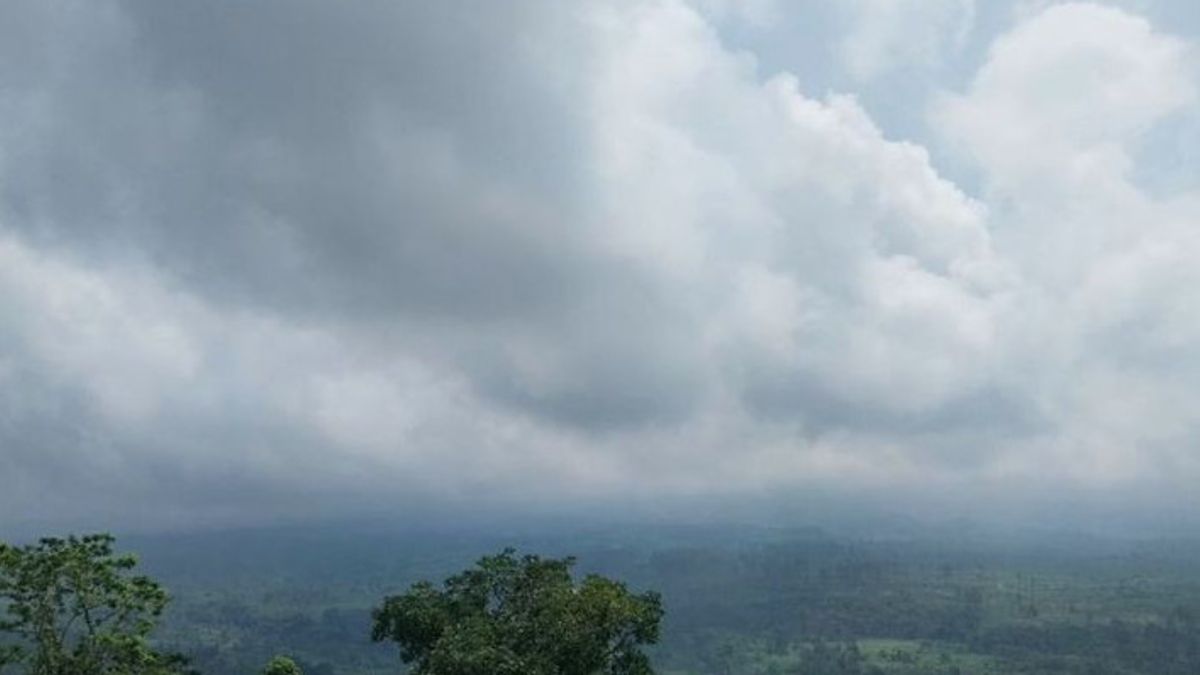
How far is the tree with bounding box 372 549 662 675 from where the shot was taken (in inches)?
1874

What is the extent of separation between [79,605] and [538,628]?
73.4ft

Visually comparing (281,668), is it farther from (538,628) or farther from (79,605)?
(538,628)

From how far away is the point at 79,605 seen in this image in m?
42.5

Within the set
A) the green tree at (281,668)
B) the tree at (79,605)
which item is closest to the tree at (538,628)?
the green tree at (281,668)

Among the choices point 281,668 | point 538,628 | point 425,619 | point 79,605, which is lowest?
point 281,668

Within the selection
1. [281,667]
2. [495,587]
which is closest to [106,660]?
[281,667]

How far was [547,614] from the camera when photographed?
163 feet

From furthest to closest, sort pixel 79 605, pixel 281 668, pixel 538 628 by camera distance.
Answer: pixel 538 628, pixel 281 668, pixel 79 605

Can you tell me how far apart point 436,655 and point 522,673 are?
16.6 ft

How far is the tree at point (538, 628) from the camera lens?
47594 millimetres

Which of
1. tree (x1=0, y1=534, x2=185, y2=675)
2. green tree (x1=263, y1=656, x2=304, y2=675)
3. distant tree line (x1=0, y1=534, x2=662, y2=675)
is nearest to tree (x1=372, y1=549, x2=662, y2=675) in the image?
distant tree line (x1=0, y1=534, x2=662, y2=675)

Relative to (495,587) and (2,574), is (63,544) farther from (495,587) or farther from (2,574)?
(495,587)

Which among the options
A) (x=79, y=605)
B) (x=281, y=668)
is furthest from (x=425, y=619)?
(x=79, y=605)

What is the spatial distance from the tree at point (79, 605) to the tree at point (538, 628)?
14618mm
